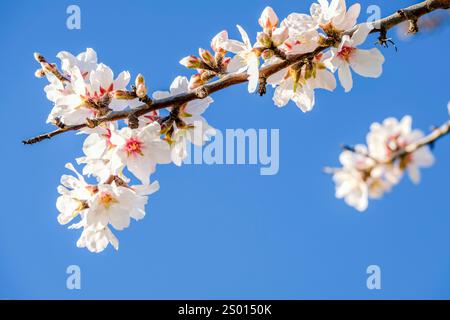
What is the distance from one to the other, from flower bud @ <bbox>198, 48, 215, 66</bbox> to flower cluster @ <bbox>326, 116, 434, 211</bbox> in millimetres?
941

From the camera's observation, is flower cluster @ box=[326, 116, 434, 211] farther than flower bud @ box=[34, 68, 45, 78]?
No

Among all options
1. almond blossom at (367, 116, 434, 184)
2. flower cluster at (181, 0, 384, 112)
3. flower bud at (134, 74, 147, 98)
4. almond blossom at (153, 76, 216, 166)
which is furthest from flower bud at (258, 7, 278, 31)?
almond blossom at (367, 116, 434, 184)

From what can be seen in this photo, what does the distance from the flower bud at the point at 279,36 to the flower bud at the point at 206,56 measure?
0.30 m

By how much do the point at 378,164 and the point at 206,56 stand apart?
1109 mm

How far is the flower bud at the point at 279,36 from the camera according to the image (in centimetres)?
210

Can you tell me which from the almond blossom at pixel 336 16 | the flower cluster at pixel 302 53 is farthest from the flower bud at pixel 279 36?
the almond blossom at pixel 336 16

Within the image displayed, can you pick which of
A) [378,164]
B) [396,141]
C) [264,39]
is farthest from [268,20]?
[378,164]

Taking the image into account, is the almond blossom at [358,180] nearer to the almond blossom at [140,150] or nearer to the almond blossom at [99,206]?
the almond blossom at [140,150]

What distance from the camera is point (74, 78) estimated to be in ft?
7.35

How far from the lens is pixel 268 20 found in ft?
7.14

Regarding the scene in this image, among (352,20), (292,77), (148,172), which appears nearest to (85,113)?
(148,172)

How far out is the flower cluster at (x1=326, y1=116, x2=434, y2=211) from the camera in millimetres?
1421

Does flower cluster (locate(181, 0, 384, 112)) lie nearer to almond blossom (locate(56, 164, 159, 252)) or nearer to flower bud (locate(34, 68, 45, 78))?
almond blossom (locate(56, 164, 159, 252))

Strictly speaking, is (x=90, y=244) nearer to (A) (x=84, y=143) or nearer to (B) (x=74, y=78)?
(A) (x=84, y=143)
